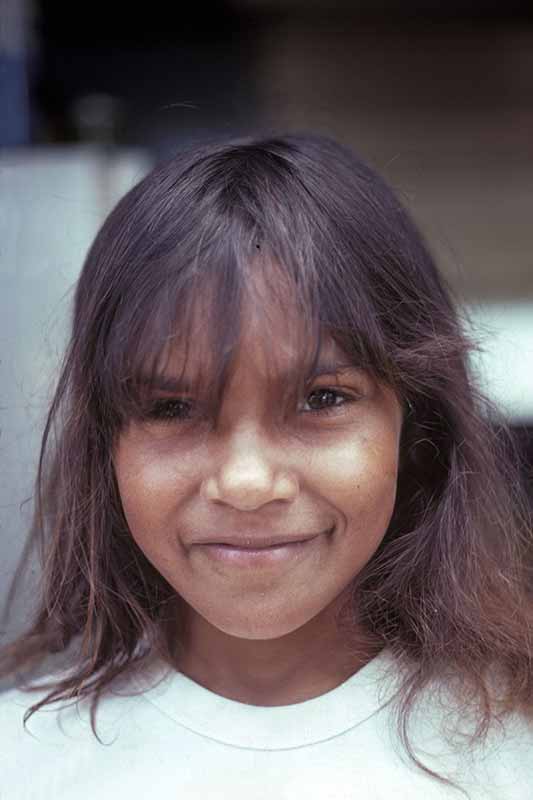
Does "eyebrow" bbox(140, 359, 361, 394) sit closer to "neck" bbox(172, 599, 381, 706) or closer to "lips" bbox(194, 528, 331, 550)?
"lips" bbox(194, 528, 331, 550)

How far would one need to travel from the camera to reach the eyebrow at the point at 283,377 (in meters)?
0.79

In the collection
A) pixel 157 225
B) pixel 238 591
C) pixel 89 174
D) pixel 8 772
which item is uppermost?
pixel 89 174

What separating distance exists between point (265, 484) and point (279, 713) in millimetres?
218

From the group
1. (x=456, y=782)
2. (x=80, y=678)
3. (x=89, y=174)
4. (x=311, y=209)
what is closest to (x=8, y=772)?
(x=80, y=678)

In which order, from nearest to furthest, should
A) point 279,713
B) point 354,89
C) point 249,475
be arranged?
point 249,475, point 279,713, point 354,89

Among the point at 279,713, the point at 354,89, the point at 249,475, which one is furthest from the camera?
the point at 354,89

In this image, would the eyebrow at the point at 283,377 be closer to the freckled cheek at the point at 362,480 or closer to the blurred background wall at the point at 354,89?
the freckled cheek at the point at 362,480

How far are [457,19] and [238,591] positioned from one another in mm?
2021

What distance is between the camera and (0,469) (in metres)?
0.95

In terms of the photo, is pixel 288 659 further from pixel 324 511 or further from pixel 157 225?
pixel 157 225

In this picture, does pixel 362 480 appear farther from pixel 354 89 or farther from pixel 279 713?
→ pixel 354 89

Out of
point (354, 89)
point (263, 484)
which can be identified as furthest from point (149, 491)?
point (354, 89)

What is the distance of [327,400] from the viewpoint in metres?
0.83

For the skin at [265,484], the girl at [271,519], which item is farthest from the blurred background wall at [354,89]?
the skin at [265,484]
